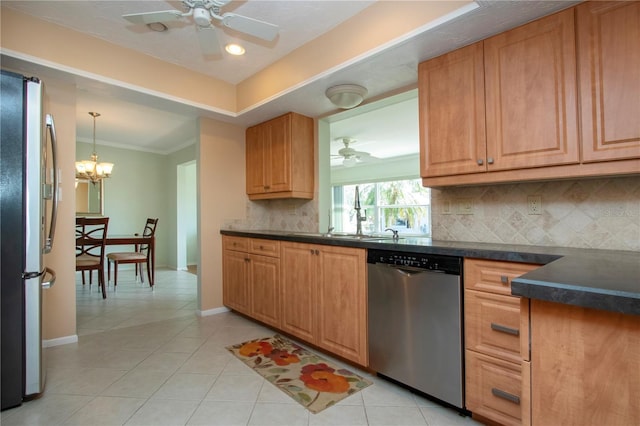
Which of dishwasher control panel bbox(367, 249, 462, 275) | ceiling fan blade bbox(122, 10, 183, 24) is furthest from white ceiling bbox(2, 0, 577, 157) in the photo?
dishwasher control panel bbox(367, 249, 462, 275)

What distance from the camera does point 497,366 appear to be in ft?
5.01

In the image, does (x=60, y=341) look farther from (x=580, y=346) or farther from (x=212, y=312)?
(x=580, y=346)

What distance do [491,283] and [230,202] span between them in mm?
2904

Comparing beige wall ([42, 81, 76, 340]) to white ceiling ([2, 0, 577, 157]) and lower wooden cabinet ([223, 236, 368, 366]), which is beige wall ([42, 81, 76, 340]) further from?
lower wooden cabinet ([223, 236, 368, 366])

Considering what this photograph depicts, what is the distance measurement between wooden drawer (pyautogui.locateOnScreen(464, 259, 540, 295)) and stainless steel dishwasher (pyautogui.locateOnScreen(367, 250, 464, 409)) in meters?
0.05

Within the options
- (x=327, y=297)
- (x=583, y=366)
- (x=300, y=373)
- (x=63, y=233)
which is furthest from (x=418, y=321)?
(x=63, y=233)

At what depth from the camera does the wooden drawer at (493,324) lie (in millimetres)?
1480

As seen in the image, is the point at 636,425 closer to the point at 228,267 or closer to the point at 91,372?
the point at 91,372

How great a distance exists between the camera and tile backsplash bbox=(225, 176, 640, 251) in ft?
5.31

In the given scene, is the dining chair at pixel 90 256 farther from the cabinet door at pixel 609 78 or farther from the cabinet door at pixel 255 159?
the cabinet door at pixel 609 78

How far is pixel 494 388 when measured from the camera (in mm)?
1533

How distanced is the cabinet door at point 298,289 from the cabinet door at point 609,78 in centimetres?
178

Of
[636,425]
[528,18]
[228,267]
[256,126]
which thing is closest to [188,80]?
[256,126]

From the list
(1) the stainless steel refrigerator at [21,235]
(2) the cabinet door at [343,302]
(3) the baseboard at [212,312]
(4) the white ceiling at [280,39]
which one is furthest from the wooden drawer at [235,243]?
(1) the stainless steel refrigerator at [21,235]
